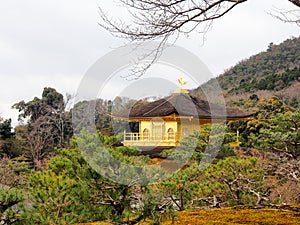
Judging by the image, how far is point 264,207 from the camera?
12.1 feet

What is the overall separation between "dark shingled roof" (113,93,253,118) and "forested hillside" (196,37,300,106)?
7.57 metres

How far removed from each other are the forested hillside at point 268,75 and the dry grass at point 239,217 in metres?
15.6

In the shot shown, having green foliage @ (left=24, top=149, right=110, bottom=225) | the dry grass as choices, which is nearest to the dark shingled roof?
the dry grass

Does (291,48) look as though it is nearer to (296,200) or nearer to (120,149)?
(296,200)

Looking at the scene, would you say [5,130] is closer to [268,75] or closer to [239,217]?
[268,75]

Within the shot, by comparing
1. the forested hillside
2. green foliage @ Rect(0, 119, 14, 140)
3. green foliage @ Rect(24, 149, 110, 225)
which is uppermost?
the forested hillside

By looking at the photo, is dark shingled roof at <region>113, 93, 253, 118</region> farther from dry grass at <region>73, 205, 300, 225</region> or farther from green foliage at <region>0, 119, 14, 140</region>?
green foliage at <region>0, 119, 14, 140</region>

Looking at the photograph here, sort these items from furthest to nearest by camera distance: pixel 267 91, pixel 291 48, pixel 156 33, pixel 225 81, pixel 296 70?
pixel 291 48 < pixel 225 81 < pixel 296 70 < pixel 267 91 < pixel 156 33

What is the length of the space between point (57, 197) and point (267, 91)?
Answer: 62.5 ft

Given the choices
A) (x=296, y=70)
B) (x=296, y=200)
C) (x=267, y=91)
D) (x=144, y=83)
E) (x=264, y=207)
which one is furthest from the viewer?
(x=296, y=70)

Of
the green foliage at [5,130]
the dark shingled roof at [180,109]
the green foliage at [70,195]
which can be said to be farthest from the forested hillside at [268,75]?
the green foliage at [70,195]

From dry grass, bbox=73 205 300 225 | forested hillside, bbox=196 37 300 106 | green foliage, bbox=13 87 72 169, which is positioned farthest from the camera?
forested hillside, bbox=196 37 300 106

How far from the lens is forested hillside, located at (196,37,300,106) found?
20.8 meters

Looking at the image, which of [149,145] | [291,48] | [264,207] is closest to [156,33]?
[264,207]
